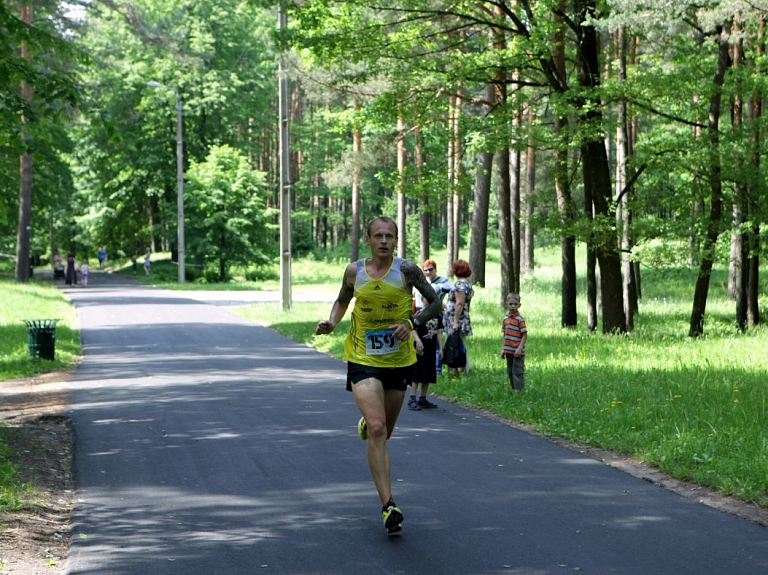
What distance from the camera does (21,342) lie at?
823 inches

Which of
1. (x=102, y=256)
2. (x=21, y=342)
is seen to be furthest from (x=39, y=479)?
(x=102, y=256)

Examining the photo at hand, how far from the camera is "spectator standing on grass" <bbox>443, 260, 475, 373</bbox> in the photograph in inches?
527

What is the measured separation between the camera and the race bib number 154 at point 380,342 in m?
6.80

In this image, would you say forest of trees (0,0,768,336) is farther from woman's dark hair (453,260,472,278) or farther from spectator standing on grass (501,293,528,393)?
spectator standing on grass (501,293,528,393)

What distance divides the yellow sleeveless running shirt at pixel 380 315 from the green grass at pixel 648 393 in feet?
9.53

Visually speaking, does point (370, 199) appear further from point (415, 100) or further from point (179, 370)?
point (179, 370)

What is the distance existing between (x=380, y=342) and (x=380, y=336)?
40 mm

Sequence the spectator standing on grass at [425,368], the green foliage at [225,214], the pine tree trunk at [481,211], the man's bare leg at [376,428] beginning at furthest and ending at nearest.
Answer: the green foliage at [225,214] → the pine tree trunk at [481,211] → the spectator standing on grass at [425,368] → the man's bare leg at [376,428]

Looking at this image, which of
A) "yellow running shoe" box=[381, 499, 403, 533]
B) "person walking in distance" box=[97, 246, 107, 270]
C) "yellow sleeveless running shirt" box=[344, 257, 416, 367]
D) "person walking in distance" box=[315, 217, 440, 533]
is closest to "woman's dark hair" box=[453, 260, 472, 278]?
"person walking in distance" box=[315, 217, 440, 533]

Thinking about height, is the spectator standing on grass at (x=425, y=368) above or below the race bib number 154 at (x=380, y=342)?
below

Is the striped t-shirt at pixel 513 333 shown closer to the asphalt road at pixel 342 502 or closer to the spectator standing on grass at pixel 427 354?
the spectator standing on grass at pixel 427 354

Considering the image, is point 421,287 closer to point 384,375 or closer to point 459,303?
point 384,375

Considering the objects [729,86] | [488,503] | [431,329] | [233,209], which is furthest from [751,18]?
[233,209]

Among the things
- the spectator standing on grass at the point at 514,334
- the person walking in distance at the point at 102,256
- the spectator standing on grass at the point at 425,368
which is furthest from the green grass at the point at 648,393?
the person walking in distance at the point at 102,256
